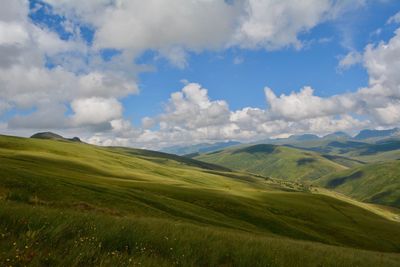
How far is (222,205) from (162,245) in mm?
67396

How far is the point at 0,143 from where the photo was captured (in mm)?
173625

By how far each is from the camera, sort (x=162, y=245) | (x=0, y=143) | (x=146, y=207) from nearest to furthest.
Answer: (x=162, y=245) → (x=146, y=207) → (x=0, y=143)

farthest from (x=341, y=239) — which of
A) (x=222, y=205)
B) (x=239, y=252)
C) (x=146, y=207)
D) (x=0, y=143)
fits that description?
(x=0, y=143)

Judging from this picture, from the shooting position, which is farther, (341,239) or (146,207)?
(341,239)

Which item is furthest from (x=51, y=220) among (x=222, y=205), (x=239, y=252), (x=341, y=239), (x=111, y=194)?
(x=341, y=239)

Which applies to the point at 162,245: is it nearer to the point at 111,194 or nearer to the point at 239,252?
the point at 239,252

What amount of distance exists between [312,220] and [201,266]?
86.9 metres

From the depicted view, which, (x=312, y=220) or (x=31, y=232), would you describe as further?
(x=312, y=220)

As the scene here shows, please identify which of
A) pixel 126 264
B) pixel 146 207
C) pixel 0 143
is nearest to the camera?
pixel 126 264

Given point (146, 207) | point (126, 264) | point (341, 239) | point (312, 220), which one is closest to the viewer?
point (126, 264)

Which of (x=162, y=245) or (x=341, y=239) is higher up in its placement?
(x=162, y=245)

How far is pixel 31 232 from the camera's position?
810 centimetres

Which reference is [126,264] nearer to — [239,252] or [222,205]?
[239,252]

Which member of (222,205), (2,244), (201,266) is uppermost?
(2,244)
